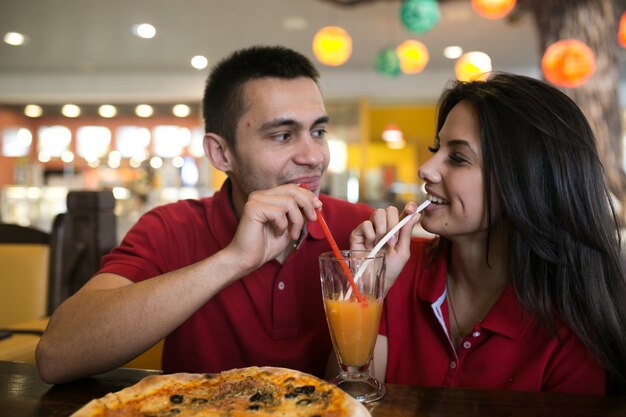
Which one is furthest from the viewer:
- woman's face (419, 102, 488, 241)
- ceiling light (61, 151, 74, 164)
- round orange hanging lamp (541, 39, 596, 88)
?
ceiling light (61, 151, 74, 164)

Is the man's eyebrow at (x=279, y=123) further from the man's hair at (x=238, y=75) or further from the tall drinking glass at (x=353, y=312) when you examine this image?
the tall drinking glass at (x=353, y=312)

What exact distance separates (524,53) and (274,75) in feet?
23.1

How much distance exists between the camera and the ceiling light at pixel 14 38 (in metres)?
7.10

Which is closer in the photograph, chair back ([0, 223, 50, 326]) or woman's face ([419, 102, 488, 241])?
woman's face ([419, 102, 488, 241])

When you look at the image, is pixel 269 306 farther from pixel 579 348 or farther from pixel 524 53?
pixel 524 53

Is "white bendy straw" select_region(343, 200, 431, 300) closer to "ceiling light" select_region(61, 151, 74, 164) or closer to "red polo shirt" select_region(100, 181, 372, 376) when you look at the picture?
"red polo shirt" select_region(100, 181, 372, 376)

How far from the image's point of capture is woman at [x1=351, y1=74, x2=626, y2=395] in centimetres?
127

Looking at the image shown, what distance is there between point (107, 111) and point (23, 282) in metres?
8.40

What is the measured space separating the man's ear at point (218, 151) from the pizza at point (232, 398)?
953mm

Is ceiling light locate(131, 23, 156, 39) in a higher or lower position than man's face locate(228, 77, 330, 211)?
higher

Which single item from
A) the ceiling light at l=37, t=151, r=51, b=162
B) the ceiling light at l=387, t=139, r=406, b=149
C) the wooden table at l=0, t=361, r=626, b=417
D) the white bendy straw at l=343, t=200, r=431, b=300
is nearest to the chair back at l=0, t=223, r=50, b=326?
the wooden table at l=0, t=361, r=626, b=417

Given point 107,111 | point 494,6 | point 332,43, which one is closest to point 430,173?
point 494,6

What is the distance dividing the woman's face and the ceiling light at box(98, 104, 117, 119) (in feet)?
32.1

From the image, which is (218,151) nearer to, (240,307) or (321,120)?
(321,120)
